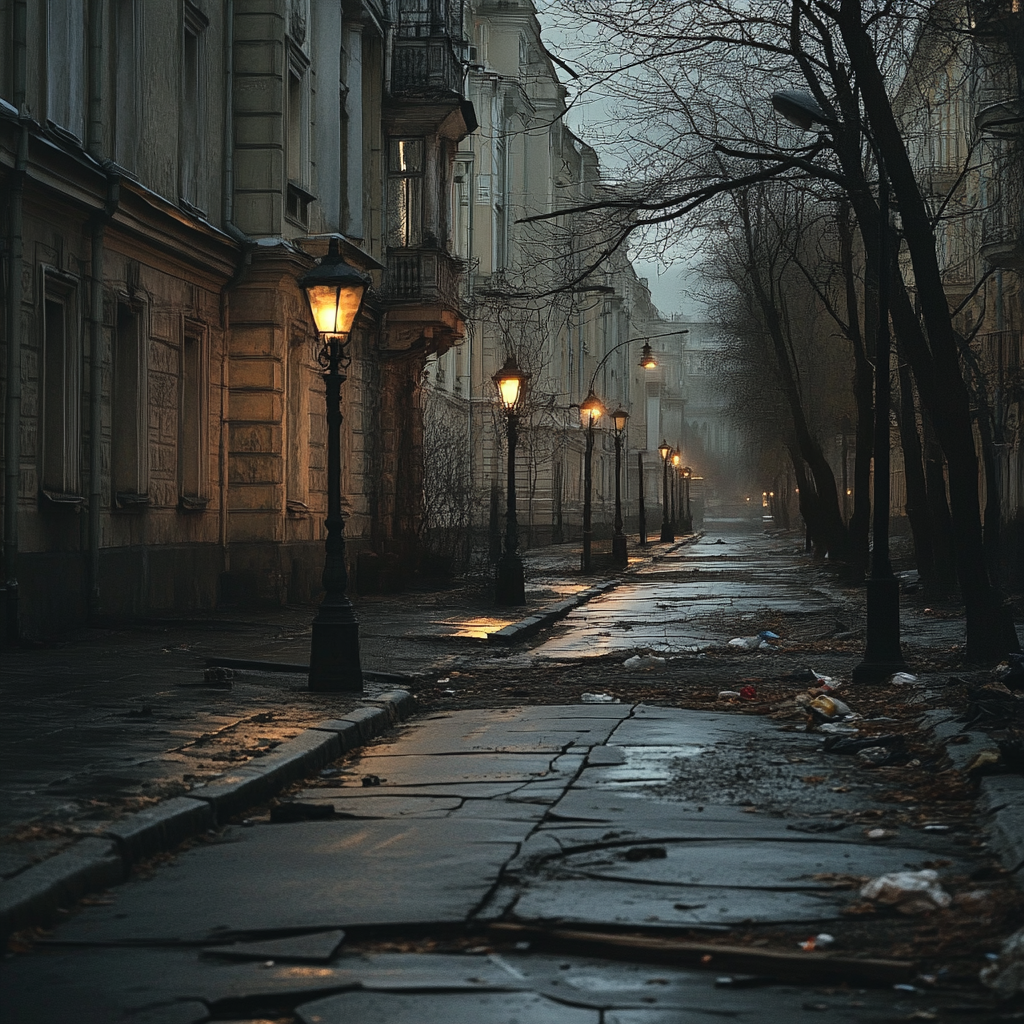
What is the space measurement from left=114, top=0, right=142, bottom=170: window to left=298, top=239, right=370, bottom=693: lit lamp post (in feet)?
23.1

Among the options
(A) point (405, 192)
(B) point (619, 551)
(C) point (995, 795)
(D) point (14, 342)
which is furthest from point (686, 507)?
(C) point (995, 795)

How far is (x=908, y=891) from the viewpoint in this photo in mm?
5449

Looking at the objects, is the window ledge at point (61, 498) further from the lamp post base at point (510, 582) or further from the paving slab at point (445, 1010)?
the paving slab at point (445, 1010)

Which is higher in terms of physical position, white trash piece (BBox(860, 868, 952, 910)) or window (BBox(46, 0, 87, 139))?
window (BBox(46, 0, 87, 139))

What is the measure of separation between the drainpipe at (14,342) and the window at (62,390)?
47.8 inches

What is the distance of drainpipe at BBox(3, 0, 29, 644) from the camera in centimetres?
1522

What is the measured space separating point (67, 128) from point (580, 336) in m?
59.9

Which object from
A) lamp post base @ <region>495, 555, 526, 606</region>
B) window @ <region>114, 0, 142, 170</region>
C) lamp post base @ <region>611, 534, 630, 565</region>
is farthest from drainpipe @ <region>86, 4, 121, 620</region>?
lamp post base @ <region>611, 534, 630, 565</region>

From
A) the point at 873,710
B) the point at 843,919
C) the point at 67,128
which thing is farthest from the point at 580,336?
the point at 843,919

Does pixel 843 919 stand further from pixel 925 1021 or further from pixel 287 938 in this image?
pixel 287 938

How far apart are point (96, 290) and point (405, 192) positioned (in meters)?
12.7

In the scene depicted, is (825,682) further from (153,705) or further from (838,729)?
(153,705)

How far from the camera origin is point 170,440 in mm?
20484

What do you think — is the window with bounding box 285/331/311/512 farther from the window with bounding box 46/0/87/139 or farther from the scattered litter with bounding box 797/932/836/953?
the scattered litter with bounding box 797/932/836/953
